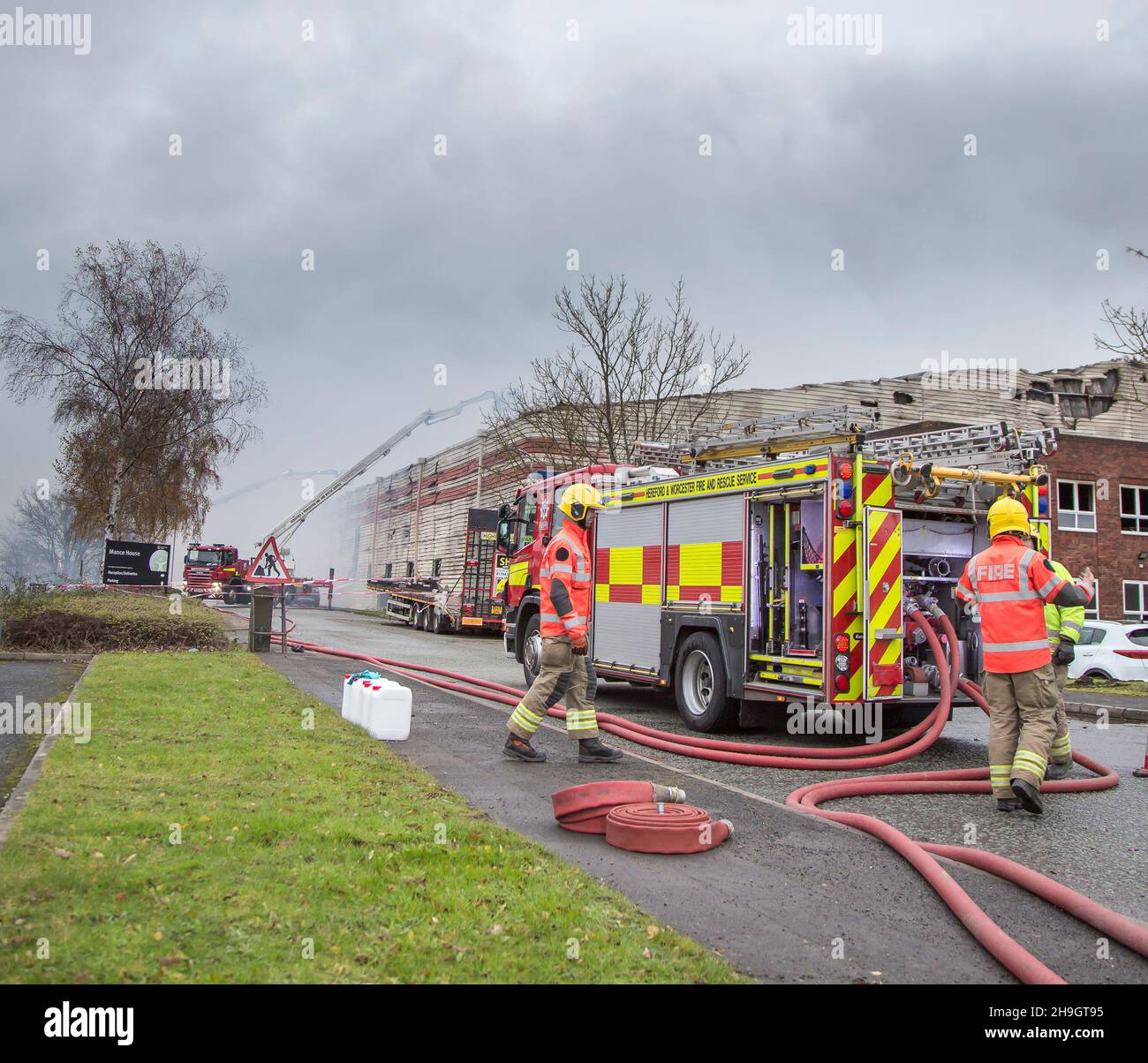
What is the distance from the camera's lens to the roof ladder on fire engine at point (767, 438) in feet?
30.4

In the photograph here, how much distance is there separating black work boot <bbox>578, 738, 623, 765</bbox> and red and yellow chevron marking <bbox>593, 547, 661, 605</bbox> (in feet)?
9.22

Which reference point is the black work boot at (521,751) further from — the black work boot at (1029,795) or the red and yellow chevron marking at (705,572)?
the black work boot at (1029,795)

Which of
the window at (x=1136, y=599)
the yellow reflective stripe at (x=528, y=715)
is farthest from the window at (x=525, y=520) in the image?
the window at (x=1136, y=599)

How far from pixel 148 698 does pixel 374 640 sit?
1209cm

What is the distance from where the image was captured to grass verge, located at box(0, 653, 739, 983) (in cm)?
310

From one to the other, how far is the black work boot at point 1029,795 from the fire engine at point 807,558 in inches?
75.9

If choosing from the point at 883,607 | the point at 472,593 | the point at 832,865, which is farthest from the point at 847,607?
the point at 472,593

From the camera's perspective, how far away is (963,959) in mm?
3617

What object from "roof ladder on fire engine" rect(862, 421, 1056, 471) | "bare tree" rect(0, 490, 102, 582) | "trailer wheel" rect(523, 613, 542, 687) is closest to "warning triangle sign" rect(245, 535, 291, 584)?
"trailer wheel" rect(523, 613, 542, 687)

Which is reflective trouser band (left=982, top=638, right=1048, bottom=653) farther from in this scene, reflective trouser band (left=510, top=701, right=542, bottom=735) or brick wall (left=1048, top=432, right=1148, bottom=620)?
brick wall (left=1048, top=432, right=1148, bottom=620)

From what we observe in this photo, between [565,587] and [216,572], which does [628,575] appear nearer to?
[565,587]

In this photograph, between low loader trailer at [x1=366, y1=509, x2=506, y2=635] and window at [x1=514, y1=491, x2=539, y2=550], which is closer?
window at [x1=514, y1=491, x2=539, y2=550]

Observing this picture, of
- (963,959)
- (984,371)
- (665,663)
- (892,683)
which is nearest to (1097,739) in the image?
(892,683)

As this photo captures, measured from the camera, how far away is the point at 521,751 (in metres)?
7.35
